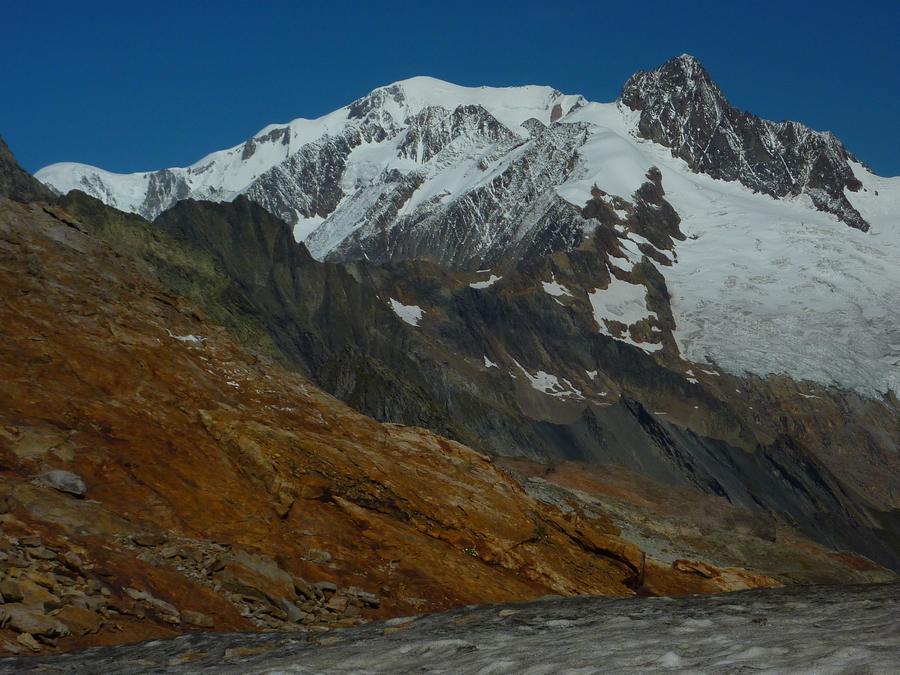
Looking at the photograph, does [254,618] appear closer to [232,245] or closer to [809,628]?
[809,628]

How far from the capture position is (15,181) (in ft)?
546

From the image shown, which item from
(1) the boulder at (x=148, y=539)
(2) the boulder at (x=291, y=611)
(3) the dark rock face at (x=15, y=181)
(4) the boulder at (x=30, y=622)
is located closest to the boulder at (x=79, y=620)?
(4) the boulder at (x=30, y=622)

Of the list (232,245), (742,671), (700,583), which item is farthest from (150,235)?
(742,671)

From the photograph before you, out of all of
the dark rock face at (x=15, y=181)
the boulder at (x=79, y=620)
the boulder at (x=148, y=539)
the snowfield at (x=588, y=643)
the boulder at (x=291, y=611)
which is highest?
the dark rock face at (x=15, y=181)

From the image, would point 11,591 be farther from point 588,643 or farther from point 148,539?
point 588,643

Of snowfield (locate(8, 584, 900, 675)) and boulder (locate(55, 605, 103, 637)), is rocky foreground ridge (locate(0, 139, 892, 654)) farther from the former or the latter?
snowfield (locate(8, 584, 900, 675))

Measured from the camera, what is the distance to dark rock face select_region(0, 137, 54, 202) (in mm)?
162250

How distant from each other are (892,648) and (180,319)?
21996 millimetres

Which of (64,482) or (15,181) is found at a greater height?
(15,181)

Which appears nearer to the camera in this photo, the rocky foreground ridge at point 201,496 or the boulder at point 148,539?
the rocky foreground ridge at point 201,496

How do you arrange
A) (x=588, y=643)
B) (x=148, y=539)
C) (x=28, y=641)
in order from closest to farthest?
(x=588, y=643) < (x=28, y=641) < (x=148, y=539)

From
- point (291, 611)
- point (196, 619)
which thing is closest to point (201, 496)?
point (291, 611)

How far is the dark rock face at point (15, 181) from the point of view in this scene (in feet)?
532

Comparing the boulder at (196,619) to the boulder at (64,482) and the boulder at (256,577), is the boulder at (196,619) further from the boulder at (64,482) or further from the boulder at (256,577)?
the boulder at (64,482)
